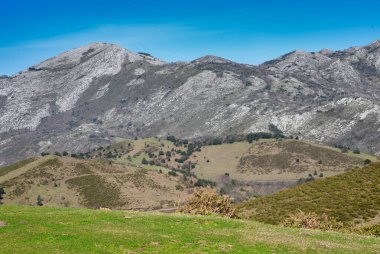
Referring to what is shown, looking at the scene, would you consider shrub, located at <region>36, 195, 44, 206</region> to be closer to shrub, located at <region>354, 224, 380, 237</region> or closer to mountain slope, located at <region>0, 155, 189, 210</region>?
mountain slope, located at <region>0, 155, 189, 210</region>

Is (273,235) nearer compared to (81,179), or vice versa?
(273,235)

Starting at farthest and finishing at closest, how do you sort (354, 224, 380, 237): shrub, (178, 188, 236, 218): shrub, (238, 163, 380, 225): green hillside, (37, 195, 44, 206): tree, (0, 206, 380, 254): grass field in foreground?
(37, 195, 44, 206): tree
(238, 163, 380, 225): green hillside
(178, 188, 236, 218): shrub
(354, 224, 380, 237): shrub
(0, 206, 380, 254): grass field in foreground

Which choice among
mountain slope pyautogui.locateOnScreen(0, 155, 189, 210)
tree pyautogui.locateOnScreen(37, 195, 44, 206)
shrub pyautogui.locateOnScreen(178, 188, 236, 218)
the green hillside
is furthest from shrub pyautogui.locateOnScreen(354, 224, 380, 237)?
tree pyautogui.locateOnScreen(37, 195, 44, 206)

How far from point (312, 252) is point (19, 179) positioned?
160264 mm

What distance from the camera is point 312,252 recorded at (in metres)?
27.4

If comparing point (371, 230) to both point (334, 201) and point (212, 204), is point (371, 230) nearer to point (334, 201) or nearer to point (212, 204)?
point (334, 201)

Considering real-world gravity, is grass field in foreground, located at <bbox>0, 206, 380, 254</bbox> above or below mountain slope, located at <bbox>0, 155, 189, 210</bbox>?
above

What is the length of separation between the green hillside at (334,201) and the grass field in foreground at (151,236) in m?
21.5

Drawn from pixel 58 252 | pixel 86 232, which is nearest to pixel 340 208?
pixel 86 232

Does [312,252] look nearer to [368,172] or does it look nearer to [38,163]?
[368,172]

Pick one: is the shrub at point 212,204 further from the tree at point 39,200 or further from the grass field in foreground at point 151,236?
the tree at point 39,200

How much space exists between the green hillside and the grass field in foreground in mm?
21524

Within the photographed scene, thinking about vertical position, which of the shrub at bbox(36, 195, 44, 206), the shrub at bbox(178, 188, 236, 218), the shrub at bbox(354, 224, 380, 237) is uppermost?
the shrub at bbox(178, 188, 236, 218)

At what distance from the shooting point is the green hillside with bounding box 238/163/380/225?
55.3 m
